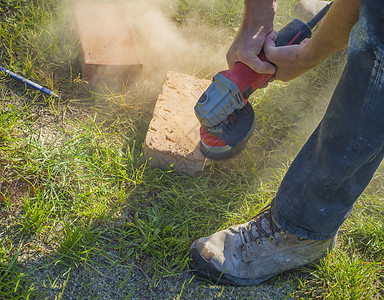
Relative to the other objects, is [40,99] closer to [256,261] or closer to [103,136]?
[103,136]

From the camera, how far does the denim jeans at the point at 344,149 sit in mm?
1187

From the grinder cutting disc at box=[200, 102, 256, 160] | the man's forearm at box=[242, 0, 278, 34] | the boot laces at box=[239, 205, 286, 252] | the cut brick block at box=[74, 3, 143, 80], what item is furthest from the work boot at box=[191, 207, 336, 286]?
the cut brick block at box=[74, 3, 143, 80]

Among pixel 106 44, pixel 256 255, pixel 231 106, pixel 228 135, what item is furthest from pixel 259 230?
pixel 106 44

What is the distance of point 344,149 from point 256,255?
2.04 feet

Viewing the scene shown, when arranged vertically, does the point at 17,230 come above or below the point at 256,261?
below

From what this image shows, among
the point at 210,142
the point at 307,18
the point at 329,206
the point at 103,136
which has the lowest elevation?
the point at 103,136

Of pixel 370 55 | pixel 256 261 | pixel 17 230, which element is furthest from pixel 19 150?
pixel 370 55

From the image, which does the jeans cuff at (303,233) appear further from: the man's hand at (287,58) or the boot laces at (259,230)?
the man's hand at (287,58)

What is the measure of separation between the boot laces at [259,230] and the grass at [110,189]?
0.50 feet

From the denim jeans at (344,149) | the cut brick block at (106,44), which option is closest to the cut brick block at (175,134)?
the cut brick block at (106,44)

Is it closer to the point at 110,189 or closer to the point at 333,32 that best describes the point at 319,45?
the point at 333,32

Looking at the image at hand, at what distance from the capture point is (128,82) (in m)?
2.38

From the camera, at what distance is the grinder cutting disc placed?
6.23 ft

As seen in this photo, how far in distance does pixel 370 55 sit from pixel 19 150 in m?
1.61
